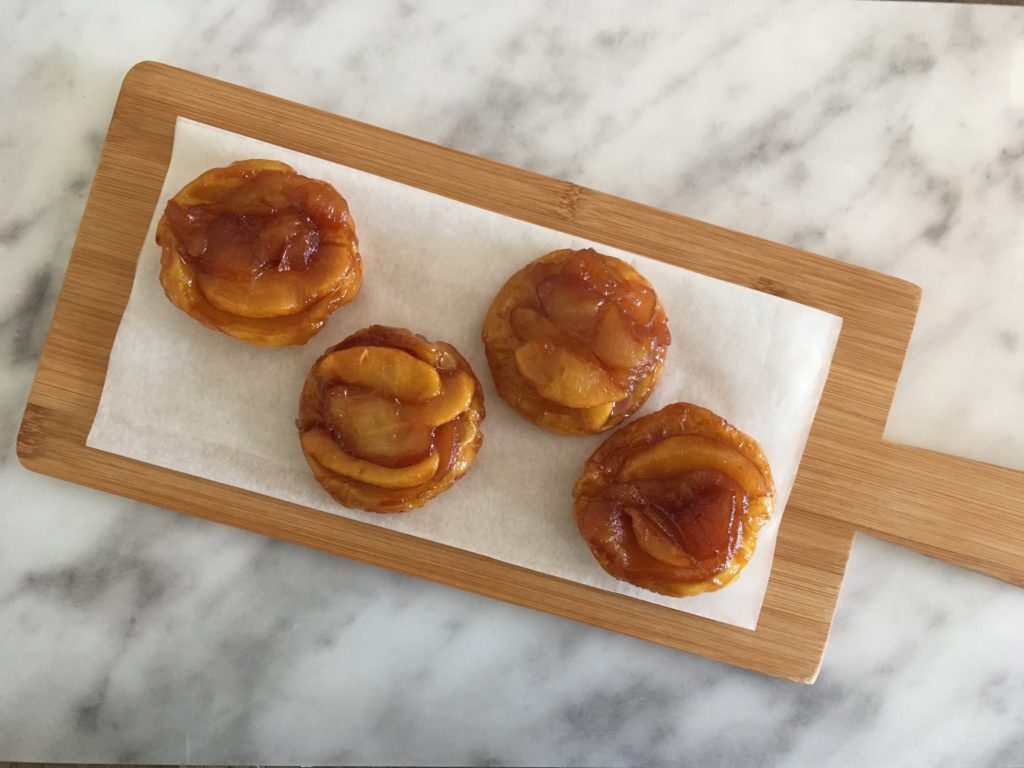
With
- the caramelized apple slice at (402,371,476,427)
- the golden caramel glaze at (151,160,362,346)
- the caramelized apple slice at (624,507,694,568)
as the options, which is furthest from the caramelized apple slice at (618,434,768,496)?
the golden caramel glaze at (151,160,362,346)

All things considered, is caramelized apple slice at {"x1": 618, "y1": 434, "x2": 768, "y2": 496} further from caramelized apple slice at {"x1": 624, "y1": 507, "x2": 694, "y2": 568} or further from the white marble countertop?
the white marble countertop

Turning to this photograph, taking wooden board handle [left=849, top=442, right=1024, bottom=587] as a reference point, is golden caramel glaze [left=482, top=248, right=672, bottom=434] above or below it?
above

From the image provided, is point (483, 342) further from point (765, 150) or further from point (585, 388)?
point (765, 150)

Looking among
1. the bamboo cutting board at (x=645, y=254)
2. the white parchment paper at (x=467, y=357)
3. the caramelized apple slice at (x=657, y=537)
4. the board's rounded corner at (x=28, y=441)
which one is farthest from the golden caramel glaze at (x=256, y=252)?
the caramelized apple slice at (x=657, y=537)

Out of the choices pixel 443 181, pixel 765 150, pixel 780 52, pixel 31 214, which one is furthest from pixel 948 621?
pixel 31 214

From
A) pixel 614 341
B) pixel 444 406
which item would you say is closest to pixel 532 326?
pixel 614 341

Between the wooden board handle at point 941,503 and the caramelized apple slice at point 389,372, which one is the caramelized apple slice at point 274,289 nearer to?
the caramelized apple slice at point 389,372

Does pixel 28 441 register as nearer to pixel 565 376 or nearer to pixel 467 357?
pixel 467 357
